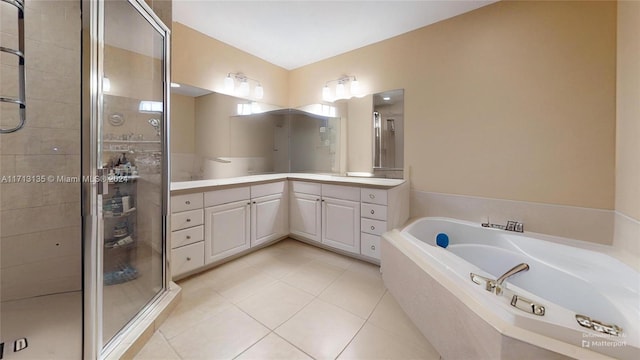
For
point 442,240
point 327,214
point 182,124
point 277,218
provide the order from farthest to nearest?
point 277,218
point 327,214
point 182,124
point 442,240

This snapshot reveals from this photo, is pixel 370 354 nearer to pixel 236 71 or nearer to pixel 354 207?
pixel 354 207

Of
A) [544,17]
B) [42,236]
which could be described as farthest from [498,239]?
[42,236]

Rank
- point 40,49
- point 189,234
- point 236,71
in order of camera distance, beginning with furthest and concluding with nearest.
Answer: point 236,71 → point 189,234 → point 40,49

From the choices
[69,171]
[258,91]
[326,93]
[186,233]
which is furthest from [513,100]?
[69,171]

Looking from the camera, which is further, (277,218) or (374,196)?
(277,218)

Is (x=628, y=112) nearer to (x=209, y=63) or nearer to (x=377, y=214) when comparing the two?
(x=377, y=214)

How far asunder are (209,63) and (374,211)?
234 centimetres

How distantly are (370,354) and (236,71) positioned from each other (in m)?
2.99

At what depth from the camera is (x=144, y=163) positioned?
5.57ft

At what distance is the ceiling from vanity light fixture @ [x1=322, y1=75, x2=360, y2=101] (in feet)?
A: 1.12

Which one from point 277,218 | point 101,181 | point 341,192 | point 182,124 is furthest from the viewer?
point 277,218

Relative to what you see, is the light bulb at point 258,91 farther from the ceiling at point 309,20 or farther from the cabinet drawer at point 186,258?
the cabinet drawer at point 186,258

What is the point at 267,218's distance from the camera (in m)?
2.56

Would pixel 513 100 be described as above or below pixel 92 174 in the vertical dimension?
above
